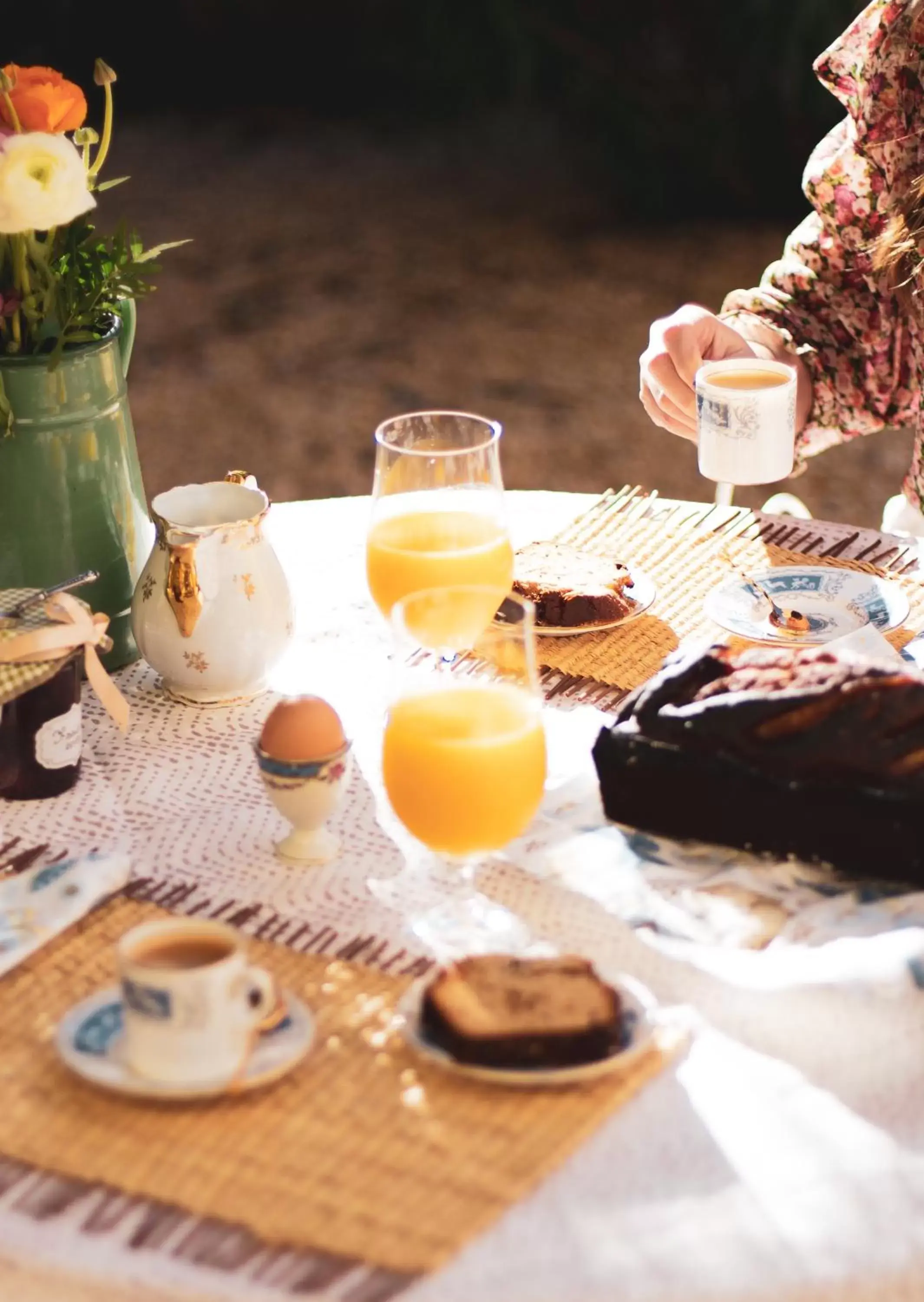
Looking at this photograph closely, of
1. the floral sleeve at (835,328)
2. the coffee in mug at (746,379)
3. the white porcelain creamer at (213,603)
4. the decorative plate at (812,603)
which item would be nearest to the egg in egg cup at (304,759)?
the white porcelain creamer at (213,603)

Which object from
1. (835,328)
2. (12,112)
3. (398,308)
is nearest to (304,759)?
(12,112)

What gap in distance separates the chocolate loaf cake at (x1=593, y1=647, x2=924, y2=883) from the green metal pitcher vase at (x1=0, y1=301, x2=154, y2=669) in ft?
1.45

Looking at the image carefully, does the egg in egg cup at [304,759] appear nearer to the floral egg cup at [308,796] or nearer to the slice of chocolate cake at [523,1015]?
the floral egg cup at [308,796]

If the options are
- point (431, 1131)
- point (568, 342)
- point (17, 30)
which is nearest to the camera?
point (431, 1131)

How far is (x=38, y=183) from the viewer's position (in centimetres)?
114

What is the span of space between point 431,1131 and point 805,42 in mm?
4755

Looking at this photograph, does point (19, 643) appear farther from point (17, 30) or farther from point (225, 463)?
point (17, 30)

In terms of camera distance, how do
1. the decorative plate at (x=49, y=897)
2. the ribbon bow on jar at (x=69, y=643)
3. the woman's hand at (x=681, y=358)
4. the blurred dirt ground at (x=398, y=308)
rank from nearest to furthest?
the decorative plate at (x=49, y=897) → the ribbon bow on jar at (x=69, y=643) → the woman's hand at (x=681, y=358) → the blurred dirt ground at (x=398, y=308)

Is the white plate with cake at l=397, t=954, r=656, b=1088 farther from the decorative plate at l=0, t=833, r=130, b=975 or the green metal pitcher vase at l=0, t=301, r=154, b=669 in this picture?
the green metal pitcher vase at l=0, t=301, r=154, b=669

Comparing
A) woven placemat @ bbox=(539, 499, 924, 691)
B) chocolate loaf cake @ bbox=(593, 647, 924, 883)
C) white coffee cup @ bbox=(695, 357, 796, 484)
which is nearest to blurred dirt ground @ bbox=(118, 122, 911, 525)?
woven placemat @ bbox=(539, 499, 924, 691)

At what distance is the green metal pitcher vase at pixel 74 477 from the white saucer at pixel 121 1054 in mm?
470

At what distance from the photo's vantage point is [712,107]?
530 centimetres

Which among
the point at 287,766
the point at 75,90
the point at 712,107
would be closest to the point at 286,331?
the point at 712,107

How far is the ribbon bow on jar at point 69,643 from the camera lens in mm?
1092
